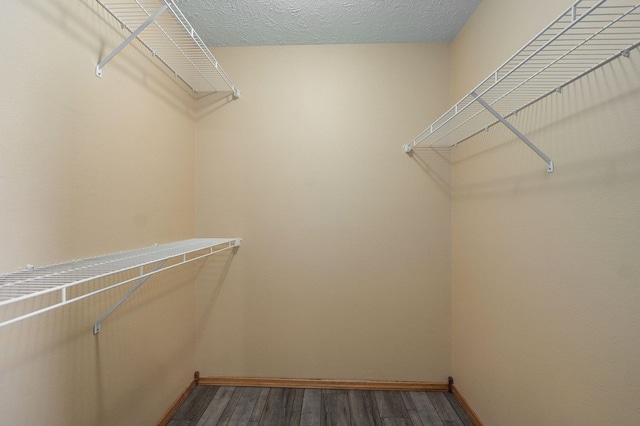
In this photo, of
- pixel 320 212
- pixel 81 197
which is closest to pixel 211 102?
pixel 320 212

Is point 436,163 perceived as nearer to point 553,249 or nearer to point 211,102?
point 553,249

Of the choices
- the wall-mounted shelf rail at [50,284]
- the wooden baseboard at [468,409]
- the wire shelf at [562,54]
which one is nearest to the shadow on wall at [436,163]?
the wire shelf at [562,54]

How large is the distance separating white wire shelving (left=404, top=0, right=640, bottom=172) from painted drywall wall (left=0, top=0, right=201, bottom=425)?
135cm

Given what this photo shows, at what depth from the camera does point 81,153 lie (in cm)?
108

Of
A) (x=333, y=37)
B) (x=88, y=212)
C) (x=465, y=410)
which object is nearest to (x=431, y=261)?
(x=465, y=410)

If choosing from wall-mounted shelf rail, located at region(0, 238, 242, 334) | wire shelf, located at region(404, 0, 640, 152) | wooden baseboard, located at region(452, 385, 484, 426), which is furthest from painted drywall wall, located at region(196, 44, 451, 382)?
wall-mounted shelf rail, located at region(0, 238, 242, 334)

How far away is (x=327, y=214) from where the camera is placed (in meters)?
2.01

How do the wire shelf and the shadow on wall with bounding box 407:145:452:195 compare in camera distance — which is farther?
the shadow on wall with bounding box 407:145:452:195

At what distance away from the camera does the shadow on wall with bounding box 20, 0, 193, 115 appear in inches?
38.1

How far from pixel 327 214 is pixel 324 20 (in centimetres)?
116

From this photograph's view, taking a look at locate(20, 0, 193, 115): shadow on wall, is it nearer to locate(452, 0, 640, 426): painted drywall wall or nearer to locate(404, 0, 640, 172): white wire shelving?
locate(404, 0, 640, 172): white wire shelving

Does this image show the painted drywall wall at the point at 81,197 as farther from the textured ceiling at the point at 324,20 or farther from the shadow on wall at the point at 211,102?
the textured ceiling at the point at 324,20

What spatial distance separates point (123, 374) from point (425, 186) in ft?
6.22

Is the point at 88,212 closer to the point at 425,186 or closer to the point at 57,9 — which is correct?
the point at 57,9
